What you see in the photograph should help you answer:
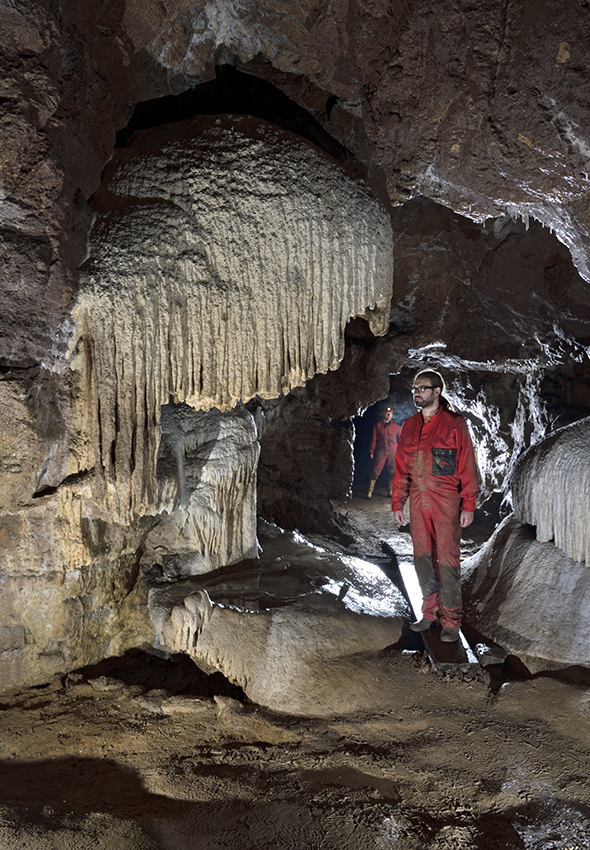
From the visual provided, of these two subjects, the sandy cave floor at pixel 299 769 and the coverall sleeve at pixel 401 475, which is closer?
the sandy cave floor at pixel 299 769

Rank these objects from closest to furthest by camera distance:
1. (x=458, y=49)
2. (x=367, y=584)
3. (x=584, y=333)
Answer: (x=458, y=49) → (x=367, y=584) → (x=584, y=333)

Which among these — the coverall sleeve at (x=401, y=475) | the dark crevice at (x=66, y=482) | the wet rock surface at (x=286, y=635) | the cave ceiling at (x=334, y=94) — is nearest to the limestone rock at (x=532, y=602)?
the wet rock surface at (x=286, y=635)

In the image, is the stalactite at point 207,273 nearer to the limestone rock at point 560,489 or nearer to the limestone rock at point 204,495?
the limestone rock at point 204,495

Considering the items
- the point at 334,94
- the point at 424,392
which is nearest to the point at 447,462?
the point at 424,392

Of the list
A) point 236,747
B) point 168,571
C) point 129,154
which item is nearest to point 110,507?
point 168,571

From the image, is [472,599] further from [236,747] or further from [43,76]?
[43,76]

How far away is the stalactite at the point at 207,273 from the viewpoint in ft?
12.3

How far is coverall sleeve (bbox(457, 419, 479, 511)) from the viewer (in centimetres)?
422

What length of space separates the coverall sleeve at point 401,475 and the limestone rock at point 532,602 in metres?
1.08

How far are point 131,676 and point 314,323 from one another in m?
2.83

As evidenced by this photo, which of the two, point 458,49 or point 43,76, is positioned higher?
point 458,49

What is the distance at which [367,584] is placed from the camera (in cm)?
533

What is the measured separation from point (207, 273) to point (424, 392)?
1.62 m

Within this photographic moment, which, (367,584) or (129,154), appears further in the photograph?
(367,584)
